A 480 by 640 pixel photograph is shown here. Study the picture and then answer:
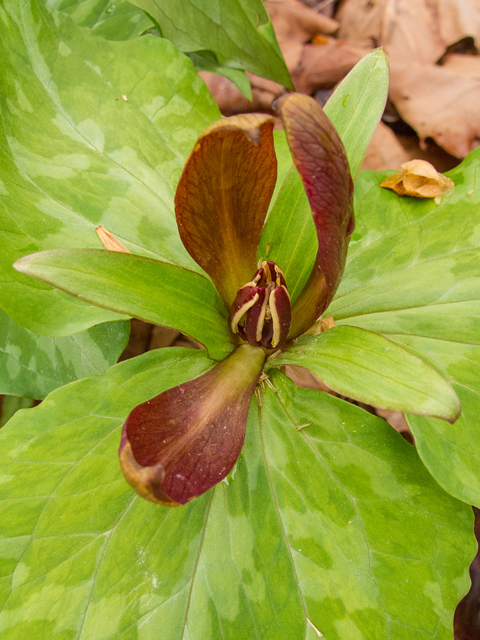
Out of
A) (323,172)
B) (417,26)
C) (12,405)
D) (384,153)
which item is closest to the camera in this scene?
(323,172)

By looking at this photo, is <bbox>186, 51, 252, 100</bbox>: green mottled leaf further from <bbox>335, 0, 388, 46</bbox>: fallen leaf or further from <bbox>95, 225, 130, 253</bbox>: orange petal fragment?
<bbox>335, 0, 388, 46</bbox>: fallen leaf

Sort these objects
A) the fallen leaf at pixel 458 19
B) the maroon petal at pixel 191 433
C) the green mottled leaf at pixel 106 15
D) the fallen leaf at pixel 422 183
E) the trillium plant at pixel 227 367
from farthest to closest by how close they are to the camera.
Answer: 1. the fallen leaf at pixel 458 19
2. the green mottled leaf at pixel 106 15
3. the fallen leaf at pixel 422 183
4. the trillium plant at pixel 227 367
5. the maroon petal at pixel 191 433

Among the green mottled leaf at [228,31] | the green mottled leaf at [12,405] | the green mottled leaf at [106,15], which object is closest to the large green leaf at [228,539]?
the green mottled leaf at [12,405]

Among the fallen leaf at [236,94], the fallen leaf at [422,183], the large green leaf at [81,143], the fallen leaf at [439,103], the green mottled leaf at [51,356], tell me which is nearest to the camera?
the large green leaf at [81,143]

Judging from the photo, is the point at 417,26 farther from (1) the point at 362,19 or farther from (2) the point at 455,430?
(2) the point at 455,430

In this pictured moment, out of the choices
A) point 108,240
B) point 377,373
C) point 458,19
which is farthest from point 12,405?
point 458,19

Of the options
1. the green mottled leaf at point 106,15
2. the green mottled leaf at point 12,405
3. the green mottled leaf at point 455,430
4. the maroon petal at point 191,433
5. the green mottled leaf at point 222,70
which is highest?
the green mottled leaf at point 106,15

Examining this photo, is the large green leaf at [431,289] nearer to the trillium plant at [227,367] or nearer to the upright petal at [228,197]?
the trillium plant at [227,367]
